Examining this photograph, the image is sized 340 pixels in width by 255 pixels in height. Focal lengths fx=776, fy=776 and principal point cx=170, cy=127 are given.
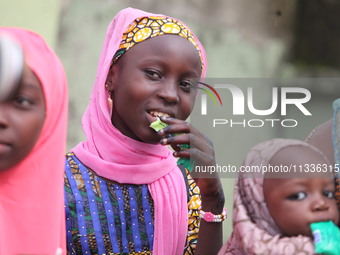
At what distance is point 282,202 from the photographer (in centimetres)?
241

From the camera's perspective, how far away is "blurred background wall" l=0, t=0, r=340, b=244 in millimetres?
5316

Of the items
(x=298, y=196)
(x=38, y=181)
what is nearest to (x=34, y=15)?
(x=38, y=181)

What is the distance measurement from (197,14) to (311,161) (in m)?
3.24

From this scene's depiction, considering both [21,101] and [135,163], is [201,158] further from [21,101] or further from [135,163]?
[21,101]

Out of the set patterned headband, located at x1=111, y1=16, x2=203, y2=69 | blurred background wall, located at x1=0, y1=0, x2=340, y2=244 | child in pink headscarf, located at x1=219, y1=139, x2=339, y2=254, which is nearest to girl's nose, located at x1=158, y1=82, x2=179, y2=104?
patterned headband, located at x1=111, y1=16, x2=203, y2=69

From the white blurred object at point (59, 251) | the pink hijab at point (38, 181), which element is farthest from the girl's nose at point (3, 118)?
the white blurred object at point (59, 251)

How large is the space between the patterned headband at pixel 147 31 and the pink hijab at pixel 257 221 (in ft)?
2.46

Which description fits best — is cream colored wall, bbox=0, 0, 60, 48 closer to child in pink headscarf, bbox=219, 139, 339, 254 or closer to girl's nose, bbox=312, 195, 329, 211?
child in pink headscarf, bbox=219, 139, 339, 254

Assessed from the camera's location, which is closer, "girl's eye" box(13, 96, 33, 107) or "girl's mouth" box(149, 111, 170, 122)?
"girl's eye" box(13, 96, 33, 107)

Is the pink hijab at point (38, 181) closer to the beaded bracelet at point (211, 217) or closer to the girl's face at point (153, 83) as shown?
the girl's face at point (153, 83)

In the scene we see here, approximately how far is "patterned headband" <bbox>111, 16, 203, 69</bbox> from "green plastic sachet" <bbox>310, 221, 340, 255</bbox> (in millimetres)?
1087

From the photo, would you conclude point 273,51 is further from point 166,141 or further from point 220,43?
point 166,141

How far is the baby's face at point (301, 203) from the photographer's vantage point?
2.37 meters

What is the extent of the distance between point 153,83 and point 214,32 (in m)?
2.65
